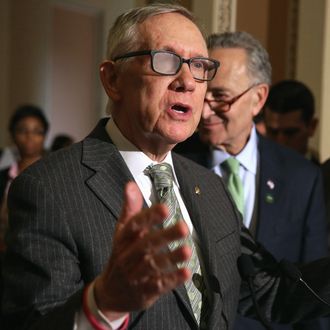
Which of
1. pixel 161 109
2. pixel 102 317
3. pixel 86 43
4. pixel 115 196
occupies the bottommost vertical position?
pixel 102 317

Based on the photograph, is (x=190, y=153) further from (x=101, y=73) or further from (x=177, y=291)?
(x=177, y=291)

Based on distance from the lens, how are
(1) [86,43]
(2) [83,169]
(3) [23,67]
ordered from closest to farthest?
(2) [83,169]
(3) [23,67]
(1) [86,43]

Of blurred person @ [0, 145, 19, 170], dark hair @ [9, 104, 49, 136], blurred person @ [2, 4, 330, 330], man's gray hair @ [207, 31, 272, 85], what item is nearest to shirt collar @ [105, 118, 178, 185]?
blurred person @ [2, 4, 330, 330]

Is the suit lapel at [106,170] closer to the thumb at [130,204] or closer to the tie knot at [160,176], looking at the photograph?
the tie knot at [160,176]

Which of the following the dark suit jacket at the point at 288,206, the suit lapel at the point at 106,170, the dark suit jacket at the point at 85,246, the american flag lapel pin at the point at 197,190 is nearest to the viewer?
the dark suit jacket at the point at 85,246

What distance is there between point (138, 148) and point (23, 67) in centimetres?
661

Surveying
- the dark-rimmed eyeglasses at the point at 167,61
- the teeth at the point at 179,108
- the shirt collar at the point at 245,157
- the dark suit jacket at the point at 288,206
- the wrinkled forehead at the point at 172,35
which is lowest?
the dark suit jacket at the point at 288,206

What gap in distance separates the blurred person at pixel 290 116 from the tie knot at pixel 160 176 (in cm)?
158

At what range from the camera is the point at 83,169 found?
1440mm

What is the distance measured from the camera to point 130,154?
1537 millimetres

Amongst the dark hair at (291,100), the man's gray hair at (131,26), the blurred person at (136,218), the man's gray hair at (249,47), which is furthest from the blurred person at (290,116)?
the man's gray hair at (131,26)

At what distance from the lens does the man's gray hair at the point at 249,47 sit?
7.71 ft

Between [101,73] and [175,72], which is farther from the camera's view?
[101,73]

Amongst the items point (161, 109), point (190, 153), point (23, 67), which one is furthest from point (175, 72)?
point (23, 67)
